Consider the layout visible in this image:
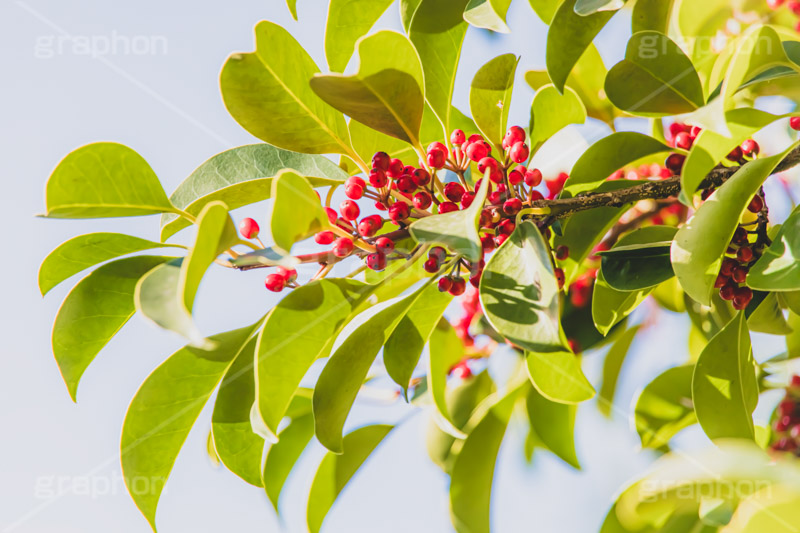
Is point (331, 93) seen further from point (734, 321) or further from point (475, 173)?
point (734, 321)

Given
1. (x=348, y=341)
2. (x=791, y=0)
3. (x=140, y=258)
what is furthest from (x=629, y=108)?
(x=791, y=0)

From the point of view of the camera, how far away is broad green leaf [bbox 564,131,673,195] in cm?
129

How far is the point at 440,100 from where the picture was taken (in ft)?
4.50

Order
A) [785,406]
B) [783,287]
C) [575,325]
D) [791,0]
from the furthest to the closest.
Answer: [785,406] < [791,0] < [575,325] < [783,287]

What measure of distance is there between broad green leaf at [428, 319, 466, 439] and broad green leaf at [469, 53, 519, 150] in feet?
1.65

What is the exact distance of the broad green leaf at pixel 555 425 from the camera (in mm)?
1932

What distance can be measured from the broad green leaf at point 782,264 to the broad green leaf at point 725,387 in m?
0.17

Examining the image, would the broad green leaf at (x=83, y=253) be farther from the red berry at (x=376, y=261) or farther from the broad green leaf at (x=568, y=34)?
the broad green leaf at (x=568, y=34)

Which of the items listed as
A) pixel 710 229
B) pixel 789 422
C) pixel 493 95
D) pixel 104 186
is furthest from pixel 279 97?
pixel 789 422

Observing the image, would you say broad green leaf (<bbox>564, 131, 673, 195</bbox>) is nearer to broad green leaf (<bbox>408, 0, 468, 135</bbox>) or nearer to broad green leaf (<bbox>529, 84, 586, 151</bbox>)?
broad green leaf (<bbox>529, 84, 586, 151</bbox>)

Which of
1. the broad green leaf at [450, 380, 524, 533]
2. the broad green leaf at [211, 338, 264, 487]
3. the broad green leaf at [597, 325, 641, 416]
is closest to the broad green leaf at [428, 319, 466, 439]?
the broad green leaf at [450, 380, 524, 533]

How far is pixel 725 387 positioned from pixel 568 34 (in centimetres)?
69

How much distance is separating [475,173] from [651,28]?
0.47 m

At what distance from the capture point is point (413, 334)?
55.4 inches
